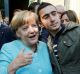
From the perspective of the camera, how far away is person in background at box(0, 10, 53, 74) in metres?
3.13

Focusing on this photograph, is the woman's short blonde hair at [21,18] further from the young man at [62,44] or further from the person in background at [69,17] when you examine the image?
the person in background at [69,17]

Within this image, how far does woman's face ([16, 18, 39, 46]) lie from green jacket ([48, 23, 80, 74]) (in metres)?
0.27

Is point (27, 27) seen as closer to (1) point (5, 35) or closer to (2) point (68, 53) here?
(2) point (68, 53)

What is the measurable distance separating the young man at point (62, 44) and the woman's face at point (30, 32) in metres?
0.27

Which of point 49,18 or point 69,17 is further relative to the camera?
point 69,17

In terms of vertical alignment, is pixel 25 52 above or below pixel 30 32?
below

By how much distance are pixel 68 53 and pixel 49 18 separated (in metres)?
0.43

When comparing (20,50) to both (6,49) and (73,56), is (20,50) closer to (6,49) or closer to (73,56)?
(6,49)

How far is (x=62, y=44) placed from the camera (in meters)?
3.47

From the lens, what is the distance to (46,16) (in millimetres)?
3641

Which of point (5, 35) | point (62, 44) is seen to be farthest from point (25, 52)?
point (5, 35)

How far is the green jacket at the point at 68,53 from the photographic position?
343 cm

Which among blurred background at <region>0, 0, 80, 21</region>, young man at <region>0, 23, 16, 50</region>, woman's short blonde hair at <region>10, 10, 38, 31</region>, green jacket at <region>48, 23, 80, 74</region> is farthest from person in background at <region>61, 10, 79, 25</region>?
blurred background at <region>0, 0, 80, 21</region>

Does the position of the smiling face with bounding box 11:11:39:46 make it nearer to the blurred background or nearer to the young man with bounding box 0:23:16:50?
the young man with bounding box 0:23:16:50
